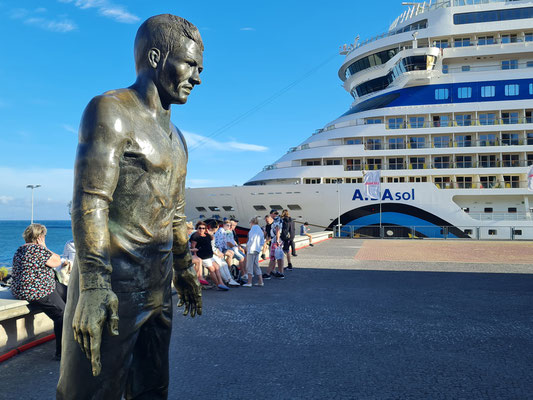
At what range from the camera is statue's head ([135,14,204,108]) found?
1868 millimetres

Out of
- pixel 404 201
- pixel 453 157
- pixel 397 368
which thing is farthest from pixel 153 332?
pixel 453 157

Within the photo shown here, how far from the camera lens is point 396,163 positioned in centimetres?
2761

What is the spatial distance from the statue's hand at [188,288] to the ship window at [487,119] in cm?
3027

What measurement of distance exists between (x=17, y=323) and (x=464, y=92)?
3065cm

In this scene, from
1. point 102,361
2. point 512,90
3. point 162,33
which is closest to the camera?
point 102,361

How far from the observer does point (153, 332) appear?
6.29 ft

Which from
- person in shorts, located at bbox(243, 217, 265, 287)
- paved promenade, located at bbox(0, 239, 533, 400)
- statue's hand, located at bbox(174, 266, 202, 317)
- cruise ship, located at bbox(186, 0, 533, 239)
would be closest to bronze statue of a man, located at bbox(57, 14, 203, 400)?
statue's hand, located at bbox(174, 266, 202, 317)

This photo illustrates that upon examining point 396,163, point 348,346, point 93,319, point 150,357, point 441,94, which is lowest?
point 348,346

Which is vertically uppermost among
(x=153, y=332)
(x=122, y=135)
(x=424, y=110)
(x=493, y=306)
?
(x=424, y=110)

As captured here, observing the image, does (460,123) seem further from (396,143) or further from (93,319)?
(93,319)

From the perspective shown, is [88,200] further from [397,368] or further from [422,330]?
[422,330]

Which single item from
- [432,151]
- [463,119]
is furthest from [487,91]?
[432,151]

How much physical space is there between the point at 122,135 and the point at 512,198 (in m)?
29.4

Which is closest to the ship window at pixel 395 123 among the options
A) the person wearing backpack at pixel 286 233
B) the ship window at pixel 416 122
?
the ship window at pixel 416 122
